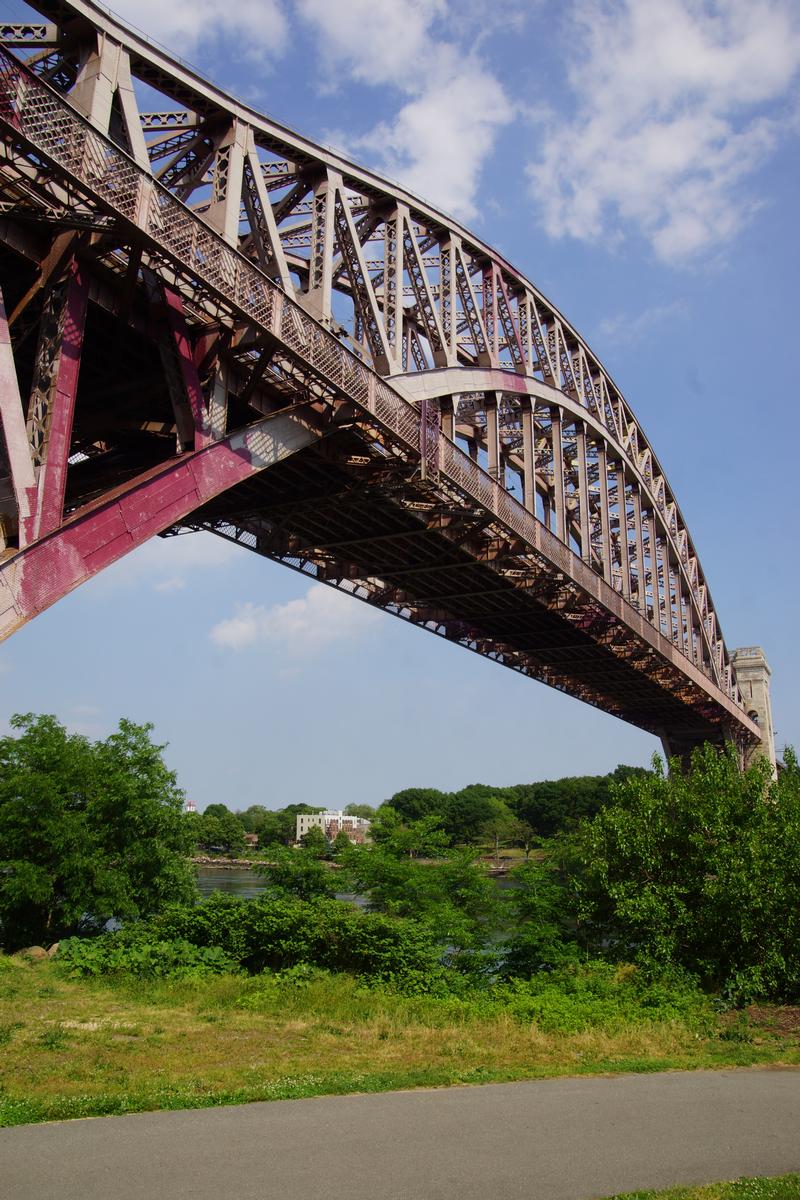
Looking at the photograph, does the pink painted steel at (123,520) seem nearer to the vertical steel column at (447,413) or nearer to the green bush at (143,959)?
the green bush at (143,959)

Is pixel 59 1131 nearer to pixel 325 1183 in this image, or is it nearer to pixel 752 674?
pixel 325 1183

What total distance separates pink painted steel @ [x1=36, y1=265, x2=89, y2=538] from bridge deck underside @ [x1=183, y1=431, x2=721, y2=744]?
25.6ft

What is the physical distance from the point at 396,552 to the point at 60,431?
16.4 m

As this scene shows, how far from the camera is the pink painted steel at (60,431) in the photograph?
34.1 ft

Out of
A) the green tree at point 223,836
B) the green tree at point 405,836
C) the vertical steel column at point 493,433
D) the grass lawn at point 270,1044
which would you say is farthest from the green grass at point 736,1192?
the green tree at point 223,836

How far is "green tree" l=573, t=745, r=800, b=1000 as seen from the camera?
639 inches

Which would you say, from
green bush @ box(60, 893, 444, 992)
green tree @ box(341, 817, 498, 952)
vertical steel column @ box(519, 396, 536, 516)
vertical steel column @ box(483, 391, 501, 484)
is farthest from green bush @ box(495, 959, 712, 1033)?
vertical steel column @ box(519, 396, 536, 516)

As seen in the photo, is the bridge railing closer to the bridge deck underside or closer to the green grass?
the bridge deck underside

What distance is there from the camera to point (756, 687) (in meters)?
70.4

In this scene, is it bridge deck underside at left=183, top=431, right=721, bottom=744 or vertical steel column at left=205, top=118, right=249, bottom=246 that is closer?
vertical steel column at left=205, top=118, right=249, bottom=246

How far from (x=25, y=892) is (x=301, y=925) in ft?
24.2

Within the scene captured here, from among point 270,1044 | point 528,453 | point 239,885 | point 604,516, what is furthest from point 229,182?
point 239,885

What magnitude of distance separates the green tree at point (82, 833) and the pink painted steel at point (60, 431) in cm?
1241

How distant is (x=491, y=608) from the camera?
32.9 meters
